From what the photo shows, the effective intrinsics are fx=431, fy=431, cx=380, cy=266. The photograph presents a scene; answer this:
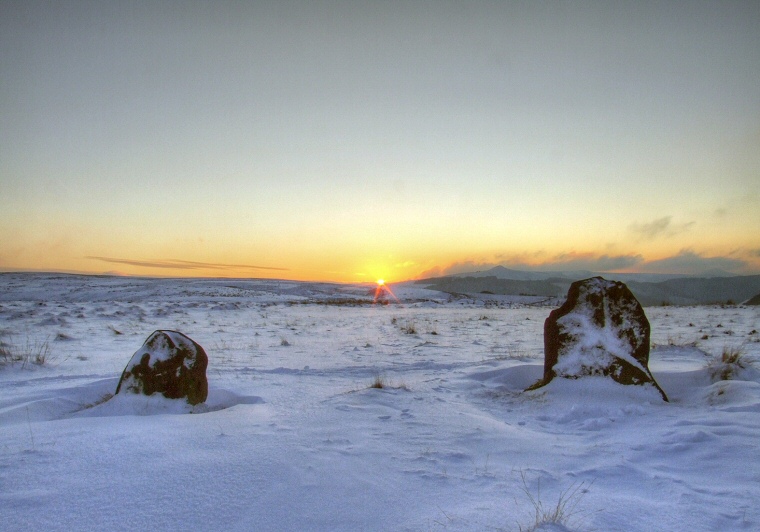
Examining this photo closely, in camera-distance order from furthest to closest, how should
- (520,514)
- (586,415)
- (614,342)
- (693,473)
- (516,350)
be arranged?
1. (516,350)
2. (614,342)
3. (586,415)
4. (693,473)
5. (520,514)

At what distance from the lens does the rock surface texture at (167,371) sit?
4.33 m

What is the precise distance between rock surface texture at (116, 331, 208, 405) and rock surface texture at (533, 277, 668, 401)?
3.83 m

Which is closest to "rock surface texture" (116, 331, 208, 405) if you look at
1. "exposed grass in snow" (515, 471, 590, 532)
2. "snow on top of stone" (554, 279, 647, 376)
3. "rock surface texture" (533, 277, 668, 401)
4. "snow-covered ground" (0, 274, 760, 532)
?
"snow-covered ground" (0, 274, 760, 532)

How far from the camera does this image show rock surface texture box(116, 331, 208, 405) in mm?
4332

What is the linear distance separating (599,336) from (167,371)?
4792 millimetres

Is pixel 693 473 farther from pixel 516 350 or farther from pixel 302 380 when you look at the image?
pixel 516 350

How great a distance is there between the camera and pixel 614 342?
5051 millimetres

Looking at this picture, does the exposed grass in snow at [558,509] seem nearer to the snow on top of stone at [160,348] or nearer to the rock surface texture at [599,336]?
the rock surface texture at [599,336]

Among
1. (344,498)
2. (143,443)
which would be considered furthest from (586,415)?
(143,443)

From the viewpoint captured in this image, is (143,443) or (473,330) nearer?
(143,443)

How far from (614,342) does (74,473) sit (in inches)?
204

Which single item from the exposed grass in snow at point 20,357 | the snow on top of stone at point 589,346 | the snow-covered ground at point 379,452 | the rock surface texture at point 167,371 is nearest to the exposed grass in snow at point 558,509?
the snow-covered ground at point 379,452

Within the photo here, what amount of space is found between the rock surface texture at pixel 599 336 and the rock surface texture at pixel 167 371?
3.83m

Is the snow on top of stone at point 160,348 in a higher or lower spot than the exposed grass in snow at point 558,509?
higher
